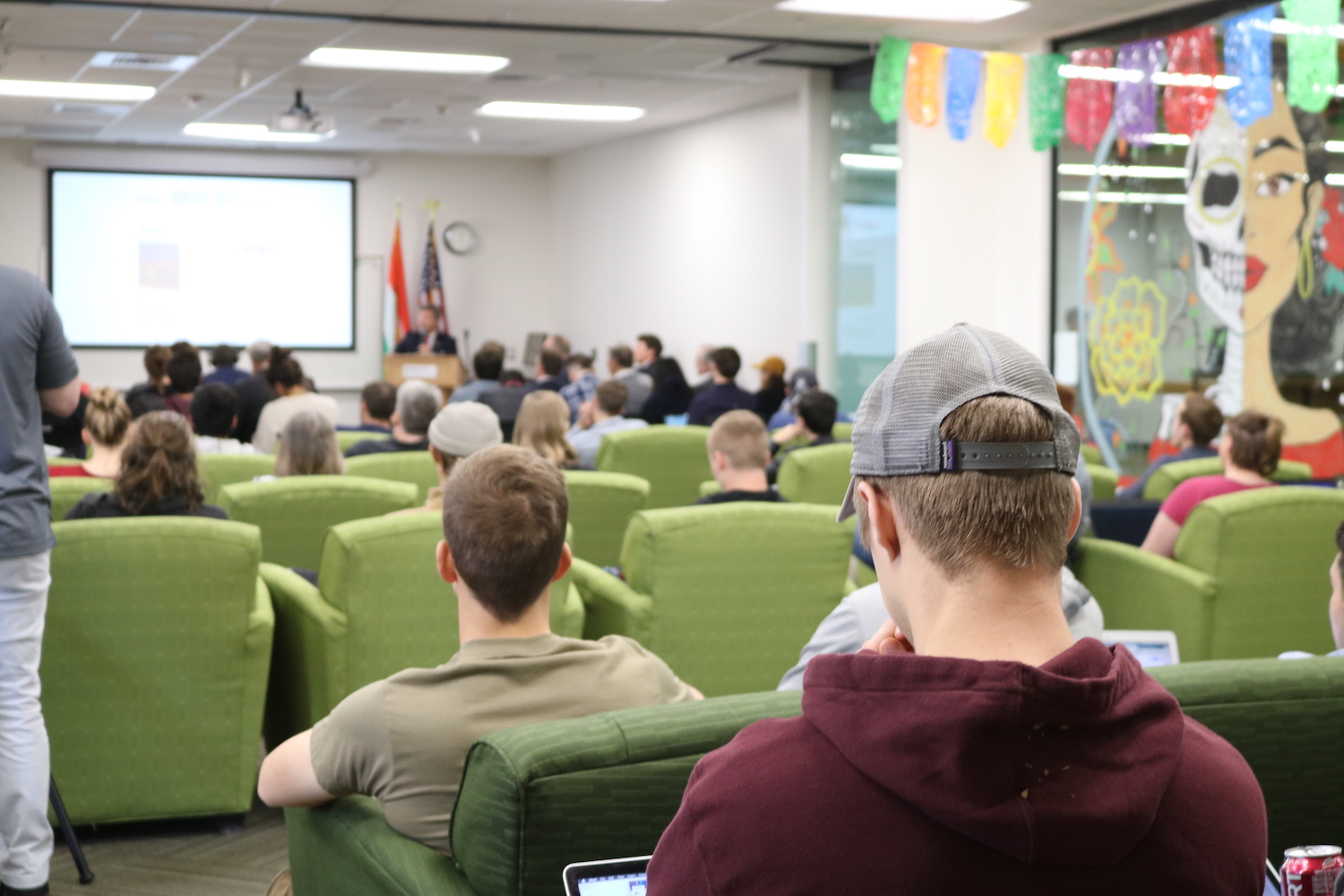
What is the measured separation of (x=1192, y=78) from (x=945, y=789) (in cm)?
758

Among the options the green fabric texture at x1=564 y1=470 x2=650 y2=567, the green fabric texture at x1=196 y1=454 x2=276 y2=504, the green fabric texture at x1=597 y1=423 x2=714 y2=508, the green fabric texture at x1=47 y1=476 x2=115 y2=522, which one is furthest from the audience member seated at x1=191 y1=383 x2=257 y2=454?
the green fabric texture at x1=564 y1=470 x2=650 y2=567

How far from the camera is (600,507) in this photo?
489 centimetres

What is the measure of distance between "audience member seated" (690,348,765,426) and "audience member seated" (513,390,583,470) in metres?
3.69

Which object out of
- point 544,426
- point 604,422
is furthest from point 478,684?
point 604,422

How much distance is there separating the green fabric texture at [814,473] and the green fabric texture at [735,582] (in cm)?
162

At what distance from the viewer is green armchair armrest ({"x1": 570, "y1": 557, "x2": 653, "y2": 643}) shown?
12.5 ft

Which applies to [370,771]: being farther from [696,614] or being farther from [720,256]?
[720,256]

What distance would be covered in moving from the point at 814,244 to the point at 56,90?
632cm

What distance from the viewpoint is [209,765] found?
142 inches

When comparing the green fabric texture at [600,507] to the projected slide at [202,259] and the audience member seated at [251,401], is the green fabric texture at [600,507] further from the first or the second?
the projected slide at [202,259]

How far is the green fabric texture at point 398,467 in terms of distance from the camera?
5.23m

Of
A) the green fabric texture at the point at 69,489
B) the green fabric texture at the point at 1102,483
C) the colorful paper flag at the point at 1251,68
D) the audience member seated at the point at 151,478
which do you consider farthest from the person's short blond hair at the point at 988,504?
the colorful paper flag at the point at 1251,68

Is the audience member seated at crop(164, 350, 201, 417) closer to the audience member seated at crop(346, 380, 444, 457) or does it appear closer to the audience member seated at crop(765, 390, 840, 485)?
the audience member seated at crop(346, 380, 444, 457)

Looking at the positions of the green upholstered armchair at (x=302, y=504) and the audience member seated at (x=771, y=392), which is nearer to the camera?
the green upholstered armchair at (x=302, y=504)
